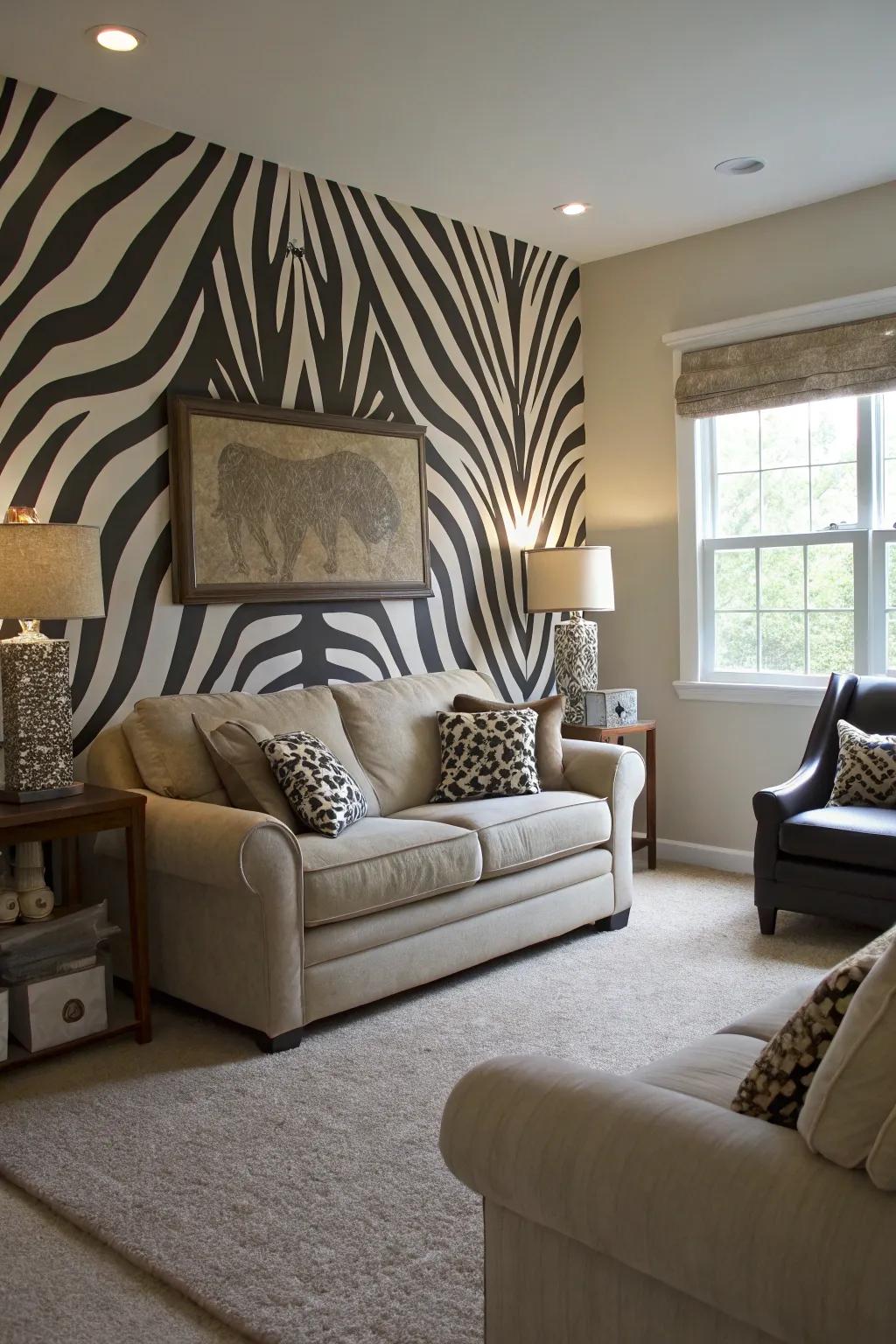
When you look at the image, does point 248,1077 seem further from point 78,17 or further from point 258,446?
point 78,17

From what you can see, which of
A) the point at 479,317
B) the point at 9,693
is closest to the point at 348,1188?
the point at 9,693

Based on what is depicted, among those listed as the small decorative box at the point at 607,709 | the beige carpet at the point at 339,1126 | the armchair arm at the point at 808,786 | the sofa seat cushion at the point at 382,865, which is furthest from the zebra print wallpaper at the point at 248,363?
the armchair arm at the point at 808,786

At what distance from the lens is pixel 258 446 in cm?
423

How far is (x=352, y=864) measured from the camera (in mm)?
3354

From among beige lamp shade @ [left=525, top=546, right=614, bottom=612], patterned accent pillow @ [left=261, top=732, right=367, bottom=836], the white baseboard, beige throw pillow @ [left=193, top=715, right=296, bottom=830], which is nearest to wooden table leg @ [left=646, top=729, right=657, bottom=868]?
the white baseboard

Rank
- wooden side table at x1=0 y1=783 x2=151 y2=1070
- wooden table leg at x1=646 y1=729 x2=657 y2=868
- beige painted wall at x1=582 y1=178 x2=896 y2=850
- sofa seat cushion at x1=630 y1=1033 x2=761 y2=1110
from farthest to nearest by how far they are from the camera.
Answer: wooden table leg at x1=646 y1=729 x2=657 y2=868 < beige painted wall at x1=582 y1=178 x2=896 y2=850 < wooden side table at x1=0 y1=783 x2=151 y2=1070 < sofa seat cushion at x1=630 y1=1033 x2=761 y2=1110

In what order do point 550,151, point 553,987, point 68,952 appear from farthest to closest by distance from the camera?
point 550,151
point 553,987
point 68,952

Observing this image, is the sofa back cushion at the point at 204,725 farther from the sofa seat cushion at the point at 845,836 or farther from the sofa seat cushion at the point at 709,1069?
the sofa seat cushion at the point at 709,1069

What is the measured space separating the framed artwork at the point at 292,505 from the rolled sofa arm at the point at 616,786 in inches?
41.9

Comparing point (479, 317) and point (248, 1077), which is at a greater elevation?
point (479, 317)

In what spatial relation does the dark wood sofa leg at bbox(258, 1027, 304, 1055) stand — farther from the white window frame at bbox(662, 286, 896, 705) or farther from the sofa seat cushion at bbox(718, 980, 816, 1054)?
the white window frame at bbox(662, 286, 896, 705)

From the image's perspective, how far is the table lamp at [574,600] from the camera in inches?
202

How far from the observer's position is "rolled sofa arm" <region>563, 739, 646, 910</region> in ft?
14.3

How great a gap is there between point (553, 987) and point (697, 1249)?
2396mm
